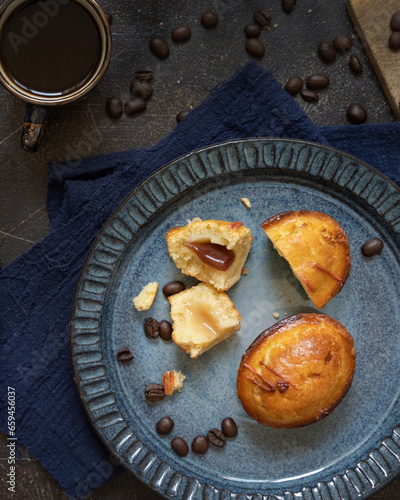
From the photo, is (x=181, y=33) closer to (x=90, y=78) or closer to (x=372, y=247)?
(x=90, y=78)

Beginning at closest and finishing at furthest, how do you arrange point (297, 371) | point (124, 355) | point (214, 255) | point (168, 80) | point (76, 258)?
point (297, 371), point (214, 255), point (124, 355), point (76, 258), point (168, 80)

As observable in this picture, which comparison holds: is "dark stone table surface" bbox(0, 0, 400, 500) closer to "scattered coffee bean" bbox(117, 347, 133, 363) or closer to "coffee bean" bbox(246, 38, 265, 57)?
"coffee bean" bbox(246, 38, 265, 57)

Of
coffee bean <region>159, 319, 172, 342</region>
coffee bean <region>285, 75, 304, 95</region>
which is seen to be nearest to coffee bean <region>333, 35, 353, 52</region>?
coffee bean <region>285, 75, 304, 95</region>

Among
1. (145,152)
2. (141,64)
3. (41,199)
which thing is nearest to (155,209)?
(145,152)

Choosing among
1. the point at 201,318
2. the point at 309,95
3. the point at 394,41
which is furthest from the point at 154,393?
the point at 394,41

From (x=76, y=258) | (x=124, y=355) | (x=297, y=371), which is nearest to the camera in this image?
(x=297, y=371)

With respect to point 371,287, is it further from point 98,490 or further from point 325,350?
point 98,490
